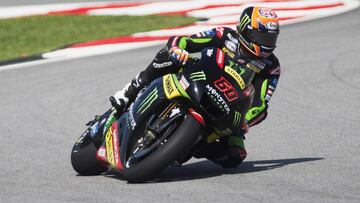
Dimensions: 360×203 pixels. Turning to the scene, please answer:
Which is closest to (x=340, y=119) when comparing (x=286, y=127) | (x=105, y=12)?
(x=286, y=127)

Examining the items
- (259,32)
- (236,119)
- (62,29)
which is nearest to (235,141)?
(236,119)

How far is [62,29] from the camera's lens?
18.0 meters

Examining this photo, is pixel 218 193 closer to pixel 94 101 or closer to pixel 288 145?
pixel 288 145

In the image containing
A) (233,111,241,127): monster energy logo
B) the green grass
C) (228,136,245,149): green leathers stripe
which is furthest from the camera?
the green grass

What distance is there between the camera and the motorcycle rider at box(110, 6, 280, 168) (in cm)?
664

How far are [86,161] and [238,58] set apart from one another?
150 centimetres

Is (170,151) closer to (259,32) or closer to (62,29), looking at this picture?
(259,32)

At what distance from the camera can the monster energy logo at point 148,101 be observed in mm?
6461

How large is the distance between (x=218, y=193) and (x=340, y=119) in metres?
3.74

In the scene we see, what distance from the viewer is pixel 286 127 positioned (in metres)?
9.05

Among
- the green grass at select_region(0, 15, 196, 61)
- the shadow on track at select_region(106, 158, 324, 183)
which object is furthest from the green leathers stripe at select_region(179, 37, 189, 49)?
the green grass at select_region(0, 15, 196, 61)

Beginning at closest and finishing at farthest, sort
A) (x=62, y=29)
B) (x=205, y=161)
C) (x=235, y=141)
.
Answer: (x=235, y=141)
(x=205, y=161)
(x=62, y=29)

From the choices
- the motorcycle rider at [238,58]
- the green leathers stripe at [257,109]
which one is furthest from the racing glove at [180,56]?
the green leathers stripe at [257,109]

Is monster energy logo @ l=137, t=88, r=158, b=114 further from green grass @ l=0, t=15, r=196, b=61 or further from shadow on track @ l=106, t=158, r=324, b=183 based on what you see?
green grass @ l=0, t=15, r=196, b=61
